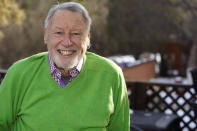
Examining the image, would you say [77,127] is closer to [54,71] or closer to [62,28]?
[54,71]

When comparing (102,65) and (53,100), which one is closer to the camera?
(53,100)

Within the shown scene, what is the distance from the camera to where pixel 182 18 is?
78.8ft

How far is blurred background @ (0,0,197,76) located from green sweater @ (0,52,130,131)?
17924mm

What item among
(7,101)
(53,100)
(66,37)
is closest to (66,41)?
(66,37)

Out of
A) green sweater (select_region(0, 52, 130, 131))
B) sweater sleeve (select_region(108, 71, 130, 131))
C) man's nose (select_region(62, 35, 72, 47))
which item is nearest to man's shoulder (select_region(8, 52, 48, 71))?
green sweater (select_region(0, 52, 130, 131))

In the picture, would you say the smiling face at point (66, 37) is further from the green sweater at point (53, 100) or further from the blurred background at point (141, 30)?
the blurred background at point (141, 30)

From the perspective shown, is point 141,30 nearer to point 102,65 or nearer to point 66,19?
point 102,65

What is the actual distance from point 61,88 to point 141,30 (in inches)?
960

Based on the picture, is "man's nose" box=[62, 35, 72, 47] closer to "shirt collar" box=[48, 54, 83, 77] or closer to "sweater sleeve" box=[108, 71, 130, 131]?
"shirt collar" box=[48, 54, 83, 77]

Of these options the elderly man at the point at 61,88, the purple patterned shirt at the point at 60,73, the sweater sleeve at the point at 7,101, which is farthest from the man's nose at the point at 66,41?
the sweater sleeve at the point at 7,101

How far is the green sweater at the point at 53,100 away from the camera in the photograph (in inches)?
74.0

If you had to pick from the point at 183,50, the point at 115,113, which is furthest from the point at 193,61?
the point at 115,113

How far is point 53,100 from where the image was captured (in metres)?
1.90

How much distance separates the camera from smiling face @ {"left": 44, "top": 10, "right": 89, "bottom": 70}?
6.15 ft
